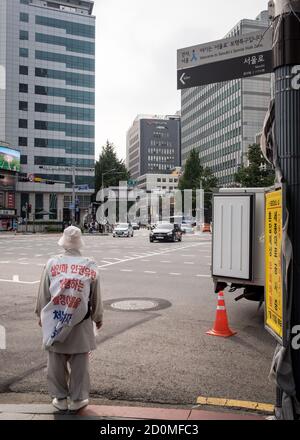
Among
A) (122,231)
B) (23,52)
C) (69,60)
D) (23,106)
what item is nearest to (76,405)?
(122,231)

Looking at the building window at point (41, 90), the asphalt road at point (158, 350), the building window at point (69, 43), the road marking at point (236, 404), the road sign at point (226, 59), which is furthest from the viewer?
the building window at point (69, 43)

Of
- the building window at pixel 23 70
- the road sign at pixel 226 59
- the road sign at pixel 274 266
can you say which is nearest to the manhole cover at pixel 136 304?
the road sign at pixel 274 266

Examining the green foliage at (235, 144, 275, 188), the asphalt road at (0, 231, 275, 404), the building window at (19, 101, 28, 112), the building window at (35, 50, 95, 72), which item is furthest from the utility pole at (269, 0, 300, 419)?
the building window at (35, 50, 95, 72)

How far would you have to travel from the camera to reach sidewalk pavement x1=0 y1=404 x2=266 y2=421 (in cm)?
402

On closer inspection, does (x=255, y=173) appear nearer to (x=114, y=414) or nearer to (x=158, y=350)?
(x=158, y=350)

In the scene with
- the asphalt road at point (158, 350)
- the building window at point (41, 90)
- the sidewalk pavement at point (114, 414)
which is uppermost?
the building window at point (41, 90)

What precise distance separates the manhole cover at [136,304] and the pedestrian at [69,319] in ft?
15.3

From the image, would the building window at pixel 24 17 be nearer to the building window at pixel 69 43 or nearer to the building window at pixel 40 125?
the building window at pixel 69 43

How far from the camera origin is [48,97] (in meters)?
80.3

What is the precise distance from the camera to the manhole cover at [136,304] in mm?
9062

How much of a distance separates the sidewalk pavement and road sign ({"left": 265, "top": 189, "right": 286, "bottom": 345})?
0.89 meters

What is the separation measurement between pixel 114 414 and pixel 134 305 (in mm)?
5262

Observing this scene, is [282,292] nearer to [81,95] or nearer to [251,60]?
[251,60]
